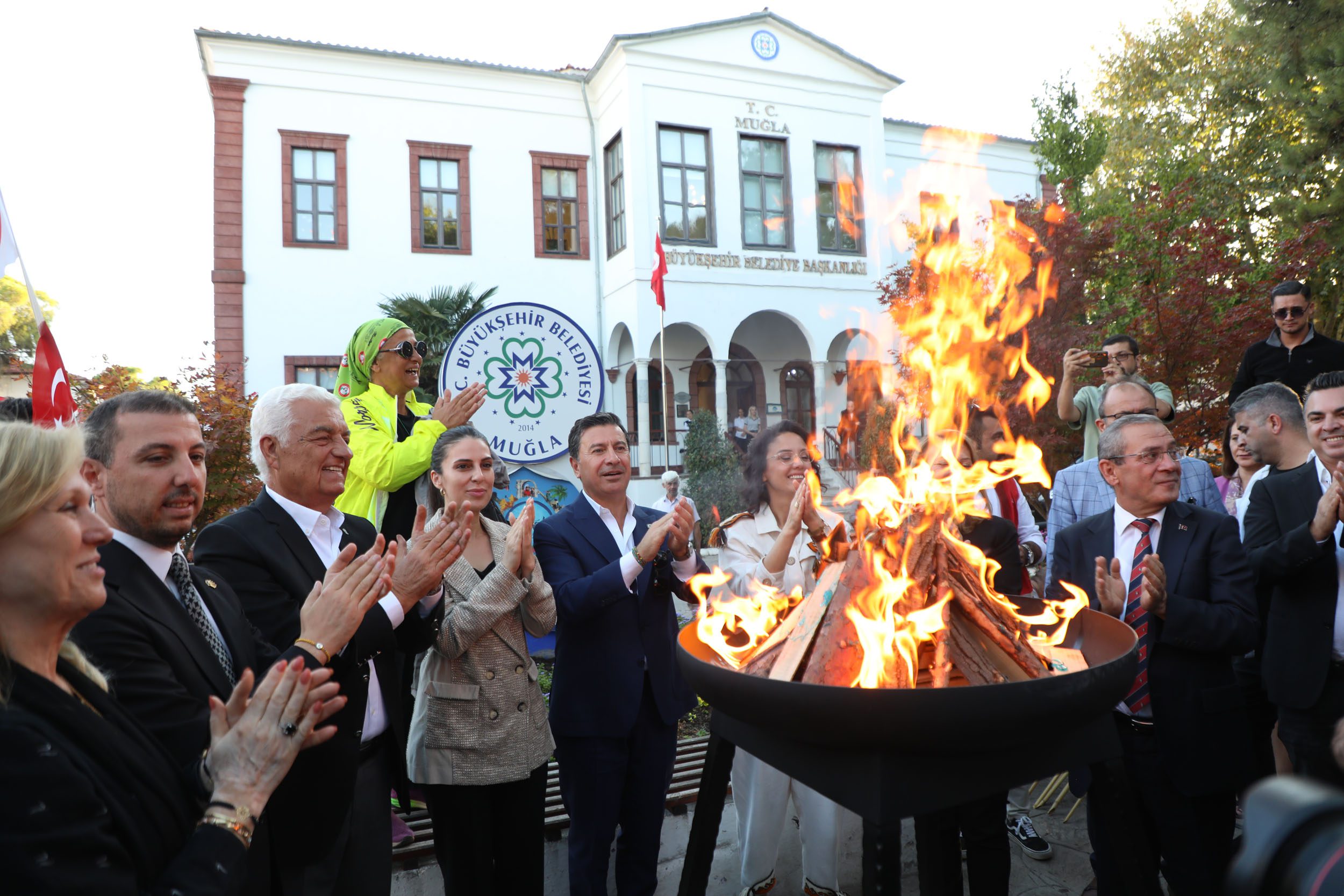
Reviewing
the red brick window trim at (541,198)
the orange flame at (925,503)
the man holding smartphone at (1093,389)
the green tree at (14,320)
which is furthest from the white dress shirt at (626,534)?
the green tree at (14,320)

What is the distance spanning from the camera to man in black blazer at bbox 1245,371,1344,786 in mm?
3035

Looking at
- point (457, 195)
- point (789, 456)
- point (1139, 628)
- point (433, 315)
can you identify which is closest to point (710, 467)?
point (433, 315)

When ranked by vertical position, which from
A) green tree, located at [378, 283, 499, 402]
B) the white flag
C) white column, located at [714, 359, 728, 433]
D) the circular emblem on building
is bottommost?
the white flag

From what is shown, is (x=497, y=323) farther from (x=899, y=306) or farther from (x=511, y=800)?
(x=899, y=306)

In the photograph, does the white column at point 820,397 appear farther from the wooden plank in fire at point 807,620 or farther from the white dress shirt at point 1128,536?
the wooden plank in fire at point 807,620

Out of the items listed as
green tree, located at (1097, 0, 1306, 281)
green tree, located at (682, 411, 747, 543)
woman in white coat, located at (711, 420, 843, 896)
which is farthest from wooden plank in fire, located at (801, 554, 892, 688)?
green tree, located at (682, 411, 747, 543)

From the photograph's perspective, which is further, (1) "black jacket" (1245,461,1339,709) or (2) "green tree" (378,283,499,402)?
(2) "green tree" (378,283,499,402)

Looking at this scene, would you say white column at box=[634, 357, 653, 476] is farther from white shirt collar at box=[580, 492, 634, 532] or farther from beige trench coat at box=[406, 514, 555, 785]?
beige trench coat at box=[406, 514, 555, 785]

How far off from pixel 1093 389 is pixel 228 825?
18.6ft

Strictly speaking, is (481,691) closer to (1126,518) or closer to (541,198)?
(1126,518)

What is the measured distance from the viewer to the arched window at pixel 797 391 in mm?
19297

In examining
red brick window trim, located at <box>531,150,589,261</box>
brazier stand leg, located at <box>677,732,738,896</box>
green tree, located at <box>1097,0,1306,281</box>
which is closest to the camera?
brazier stand leg, located at <box>677,732,738,896</box>

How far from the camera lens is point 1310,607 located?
3123 millimetres

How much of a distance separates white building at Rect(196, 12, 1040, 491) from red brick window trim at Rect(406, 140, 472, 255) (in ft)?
0.13
